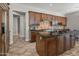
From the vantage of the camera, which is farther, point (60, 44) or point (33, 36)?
point (60, 44)

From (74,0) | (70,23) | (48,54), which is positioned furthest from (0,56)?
(74,0)

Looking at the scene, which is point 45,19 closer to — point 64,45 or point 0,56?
point 64,45

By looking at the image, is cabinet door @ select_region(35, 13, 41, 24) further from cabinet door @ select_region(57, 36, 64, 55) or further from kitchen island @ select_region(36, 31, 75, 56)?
cabinet door @ select_region(57, 36, 64, 55)

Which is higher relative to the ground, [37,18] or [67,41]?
[37,18]

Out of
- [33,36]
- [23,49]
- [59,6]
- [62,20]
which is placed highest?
[59,6]

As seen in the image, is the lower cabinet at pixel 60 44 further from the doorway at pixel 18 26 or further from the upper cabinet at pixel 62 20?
the doorway at pixel 18 26

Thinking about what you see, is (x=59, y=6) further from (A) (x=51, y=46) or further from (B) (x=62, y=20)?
(A) (x=51, y=46)

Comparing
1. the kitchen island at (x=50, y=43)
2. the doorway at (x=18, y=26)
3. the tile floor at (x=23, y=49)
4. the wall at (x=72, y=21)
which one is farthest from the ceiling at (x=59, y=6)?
the tile floor at (x=23, y=49)

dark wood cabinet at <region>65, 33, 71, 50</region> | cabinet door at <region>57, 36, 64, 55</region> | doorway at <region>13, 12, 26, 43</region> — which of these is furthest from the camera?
dark wood cabinet at <region>65, 33, 71, 50</region>

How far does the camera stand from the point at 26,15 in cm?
211

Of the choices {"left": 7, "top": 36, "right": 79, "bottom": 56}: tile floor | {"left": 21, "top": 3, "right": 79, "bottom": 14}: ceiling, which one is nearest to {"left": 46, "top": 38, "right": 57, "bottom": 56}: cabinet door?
{"left": 7, "top": 36, "right": 79, "bottom": 56}: tile floor

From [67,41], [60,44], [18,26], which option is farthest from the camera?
[67,41]

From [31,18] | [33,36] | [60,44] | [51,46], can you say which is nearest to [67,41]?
[60,44]

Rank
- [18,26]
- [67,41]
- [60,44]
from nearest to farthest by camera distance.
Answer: [18,26] < [60,44] < [67,41]
